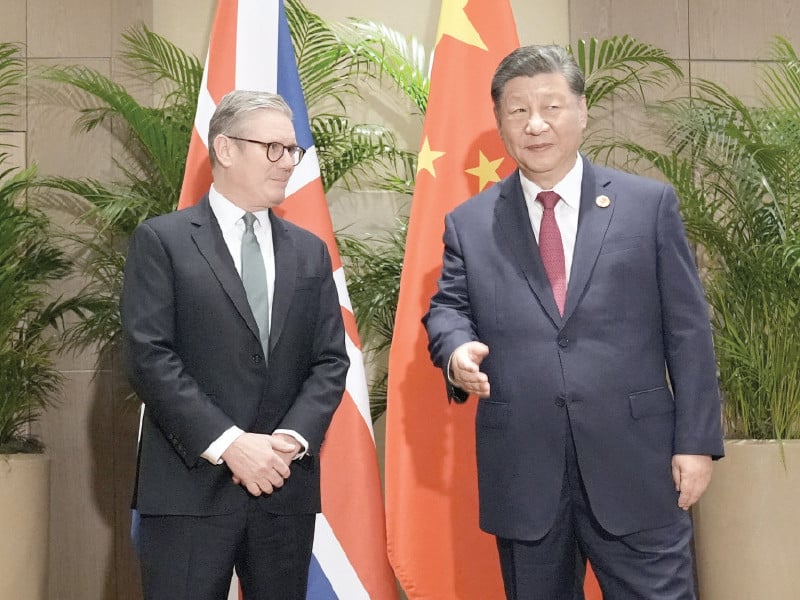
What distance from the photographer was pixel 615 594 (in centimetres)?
223

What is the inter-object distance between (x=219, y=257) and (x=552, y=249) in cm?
79

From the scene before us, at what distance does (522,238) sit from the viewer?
2381mm

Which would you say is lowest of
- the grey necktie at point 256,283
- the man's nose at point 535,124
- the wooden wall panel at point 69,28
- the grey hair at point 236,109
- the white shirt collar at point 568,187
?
the grey necktie at point 256,283

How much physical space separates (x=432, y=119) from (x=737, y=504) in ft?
5.73

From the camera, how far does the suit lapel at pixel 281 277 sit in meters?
2.38

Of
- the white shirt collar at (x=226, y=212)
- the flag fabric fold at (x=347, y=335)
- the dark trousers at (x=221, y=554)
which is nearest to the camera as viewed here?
the dark trousers at (x=221, y=554)

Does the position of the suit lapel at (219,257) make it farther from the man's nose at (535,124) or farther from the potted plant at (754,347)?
the potted plant at (754,347)

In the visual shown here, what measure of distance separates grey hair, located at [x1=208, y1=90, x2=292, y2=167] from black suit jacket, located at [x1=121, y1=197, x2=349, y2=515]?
0.22 meters

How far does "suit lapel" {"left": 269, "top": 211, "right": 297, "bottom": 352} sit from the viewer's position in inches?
93.6

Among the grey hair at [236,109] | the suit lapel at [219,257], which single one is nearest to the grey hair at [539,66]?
the grey hair at [236,109]

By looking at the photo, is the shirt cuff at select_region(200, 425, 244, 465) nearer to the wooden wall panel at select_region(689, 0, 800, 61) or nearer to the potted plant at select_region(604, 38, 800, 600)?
the potted plant at select_region(604, 38, 800, 600)

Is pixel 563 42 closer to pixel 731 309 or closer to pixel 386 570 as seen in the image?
pixel 731 309

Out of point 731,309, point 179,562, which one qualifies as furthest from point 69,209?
point 731,309

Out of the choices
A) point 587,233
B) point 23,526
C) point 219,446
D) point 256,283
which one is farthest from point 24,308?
point 587,233
